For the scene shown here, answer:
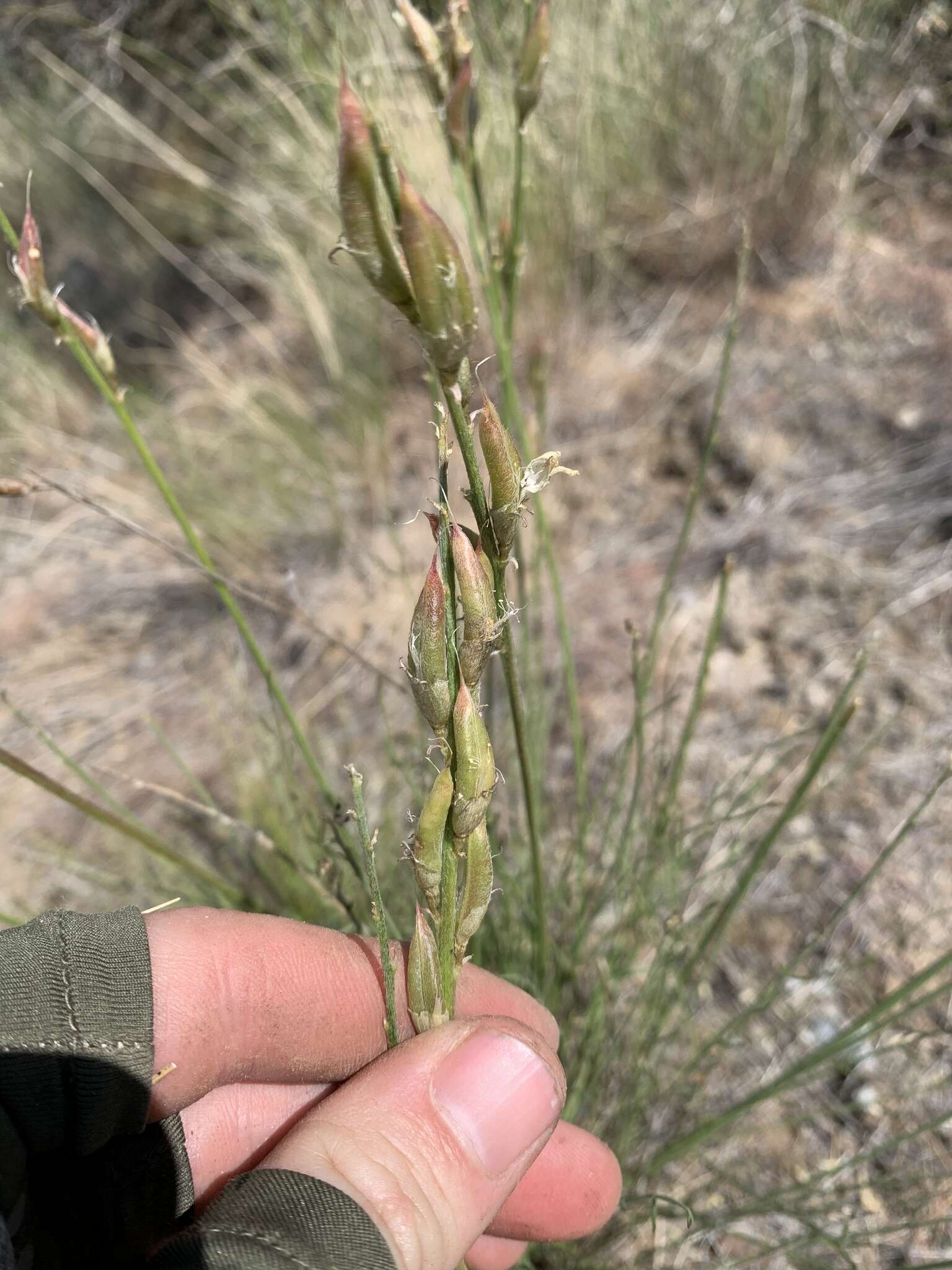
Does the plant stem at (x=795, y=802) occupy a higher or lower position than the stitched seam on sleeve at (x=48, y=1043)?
lower

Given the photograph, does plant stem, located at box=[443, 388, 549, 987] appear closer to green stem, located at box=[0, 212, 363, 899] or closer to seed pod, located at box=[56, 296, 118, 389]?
green stem, located at box=[0, 212, 363, 899]

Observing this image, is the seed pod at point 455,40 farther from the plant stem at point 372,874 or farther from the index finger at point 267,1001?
the index finger at point 267,1001

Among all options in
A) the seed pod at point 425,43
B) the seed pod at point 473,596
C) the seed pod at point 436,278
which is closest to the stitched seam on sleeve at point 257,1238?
the seed pod at point 473,596

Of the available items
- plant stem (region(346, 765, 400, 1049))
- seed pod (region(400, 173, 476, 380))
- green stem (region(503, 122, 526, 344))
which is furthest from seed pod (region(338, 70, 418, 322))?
green stem (region(503, 122, 526, 344))

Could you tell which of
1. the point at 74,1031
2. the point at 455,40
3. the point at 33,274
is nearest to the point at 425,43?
the point at 455,40

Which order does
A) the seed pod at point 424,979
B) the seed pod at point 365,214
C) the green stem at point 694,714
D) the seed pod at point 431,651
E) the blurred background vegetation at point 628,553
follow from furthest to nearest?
the blurred background vegetation at point 628,553 → the green stem at point 694,714 → the seed pod at point 424,979 → the seed pod at point 431,651 → the seed pod at point 365,214

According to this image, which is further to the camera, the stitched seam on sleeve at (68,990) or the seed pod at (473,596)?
the stitched seam on sleeve at (68,990)

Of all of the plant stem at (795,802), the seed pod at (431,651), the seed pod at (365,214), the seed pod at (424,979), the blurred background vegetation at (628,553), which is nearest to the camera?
the seed pod at (365,214)
